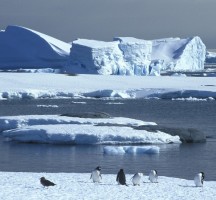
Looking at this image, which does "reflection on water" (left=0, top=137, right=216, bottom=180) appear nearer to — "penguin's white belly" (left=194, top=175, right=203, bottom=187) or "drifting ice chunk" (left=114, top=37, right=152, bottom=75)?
"penguin's white belly" (left=194, top=175, right=203, bottom=187)

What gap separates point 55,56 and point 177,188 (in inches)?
3058

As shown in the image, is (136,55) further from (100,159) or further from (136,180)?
(136,180)

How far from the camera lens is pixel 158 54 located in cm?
11862

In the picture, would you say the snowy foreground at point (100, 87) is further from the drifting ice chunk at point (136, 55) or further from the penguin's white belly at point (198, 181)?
the penguin's white belly at point (198, 181)

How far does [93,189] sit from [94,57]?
60.6 meters

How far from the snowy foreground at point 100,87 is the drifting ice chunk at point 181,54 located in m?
29.6

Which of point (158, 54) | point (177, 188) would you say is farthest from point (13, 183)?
point (158, 54)

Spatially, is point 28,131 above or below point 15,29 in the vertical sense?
below

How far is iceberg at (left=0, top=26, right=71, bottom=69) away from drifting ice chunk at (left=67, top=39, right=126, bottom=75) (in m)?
12.5

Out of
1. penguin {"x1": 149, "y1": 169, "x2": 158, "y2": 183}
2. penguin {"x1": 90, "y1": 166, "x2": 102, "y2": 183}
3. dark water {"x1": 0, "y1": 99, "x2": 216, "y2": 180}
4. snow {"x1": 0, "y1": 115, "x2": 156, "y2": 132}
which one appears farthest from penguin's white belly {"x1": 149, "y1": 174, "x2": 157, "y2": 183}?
snow {"x1": 0, "y1": 115, "x2": 156, "y2": 132}

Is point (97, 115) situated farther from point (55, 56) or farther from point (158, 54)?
point (158, 54)

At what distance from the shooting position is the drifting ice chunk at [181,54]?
102 m

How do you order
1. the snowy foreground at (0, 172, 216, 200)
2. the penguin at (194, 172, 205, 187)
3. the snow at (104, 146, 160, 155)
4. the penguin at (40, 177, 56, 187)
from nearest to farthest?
the snowy foreground at (0, 172, 216, 200) < the penguin at (40, 177, 56, 187) < the penguin at (194, 172, 205, 187) < the snow at (104, 146, 160, 155)

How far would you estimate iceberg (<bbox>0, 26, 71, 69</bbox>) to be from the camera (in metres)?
89.4
